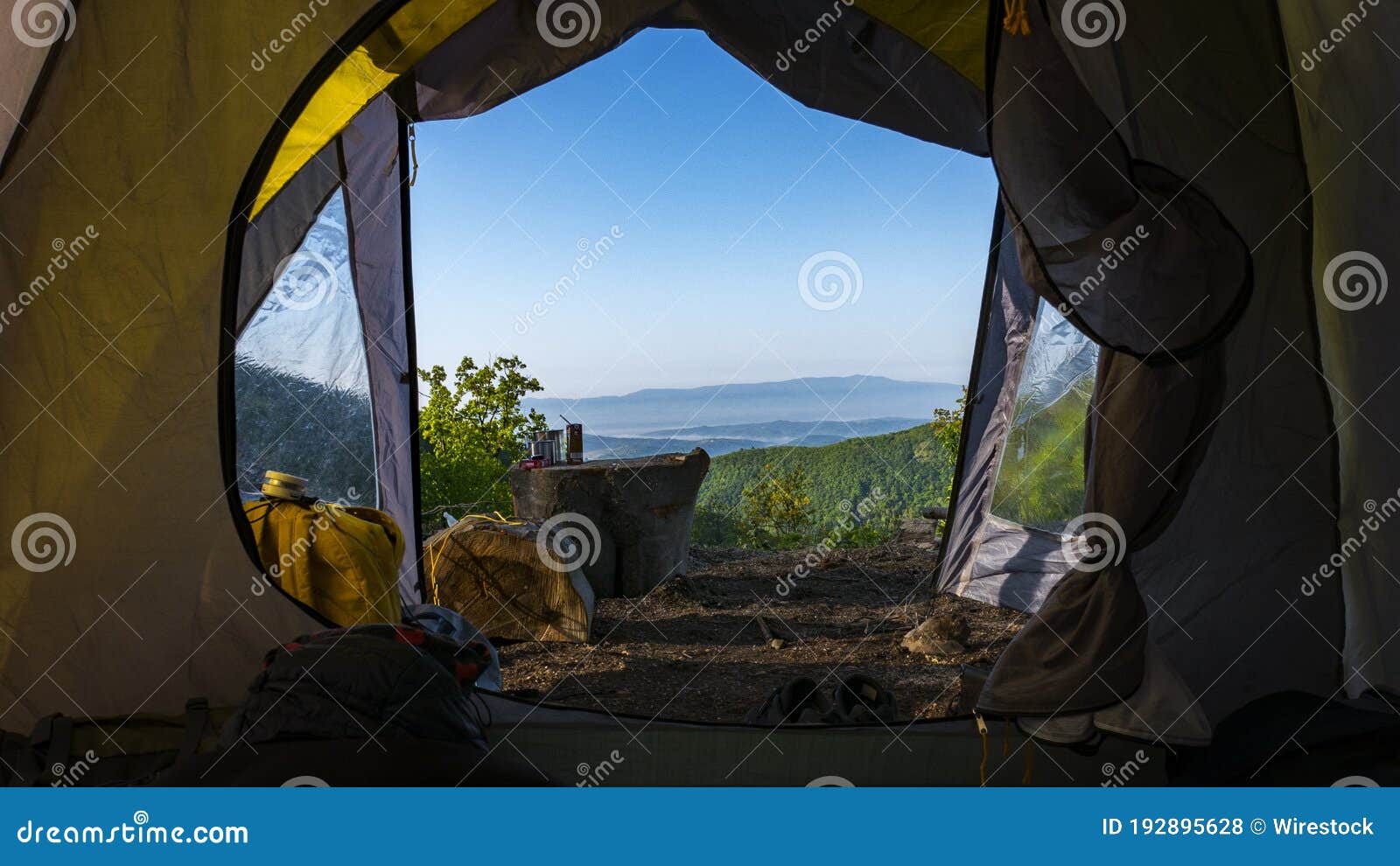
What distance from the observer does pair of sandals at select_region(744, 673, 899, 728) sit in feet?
7.05

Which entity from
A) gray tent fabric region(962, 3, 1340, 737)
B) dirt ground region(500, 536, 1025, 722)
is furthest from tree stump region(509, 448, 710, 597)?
gray tent fabric region(962, 3, 1340, 737)

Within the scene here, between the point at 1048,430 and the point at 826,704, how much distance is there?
1.94m

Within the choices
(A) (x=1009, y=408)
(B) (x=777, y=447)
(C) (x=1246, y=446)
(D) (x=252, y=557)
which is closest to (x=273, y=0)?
(D) (x=252, y=557)

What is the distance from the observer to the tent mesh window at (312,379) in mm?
2945

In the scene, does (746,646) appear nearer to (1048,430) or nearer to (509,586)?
(509,586)

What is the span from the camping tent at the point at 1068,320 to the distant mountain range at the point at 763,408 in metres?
9.39

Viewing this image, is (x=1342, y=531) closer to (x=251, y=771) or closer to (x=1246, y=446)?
(x=1246, y=446)

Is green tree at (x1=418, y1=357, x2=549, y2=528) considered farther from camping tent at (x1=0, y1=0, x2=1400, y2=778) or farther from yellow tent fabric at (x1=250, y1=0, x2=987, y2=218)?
camping tent at (x1=0, y1=0, x2=1400, y2=778)

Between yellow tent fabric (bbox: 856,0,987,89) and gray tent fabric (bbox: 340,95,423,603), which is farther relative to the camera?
gray tent fabric (bbox: 340,95,423,603)

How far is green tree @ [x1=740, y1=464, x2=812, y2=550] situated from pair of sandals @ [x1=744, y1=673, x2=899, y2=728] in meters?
4.63

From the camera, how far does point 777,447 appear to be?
31.0 feet

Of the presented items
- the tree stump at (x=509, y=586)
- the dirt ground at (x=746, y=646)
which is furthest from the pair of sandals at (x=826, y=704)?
the tree stump at (x=509, y=586)

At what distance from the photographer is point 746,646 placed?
139 inches

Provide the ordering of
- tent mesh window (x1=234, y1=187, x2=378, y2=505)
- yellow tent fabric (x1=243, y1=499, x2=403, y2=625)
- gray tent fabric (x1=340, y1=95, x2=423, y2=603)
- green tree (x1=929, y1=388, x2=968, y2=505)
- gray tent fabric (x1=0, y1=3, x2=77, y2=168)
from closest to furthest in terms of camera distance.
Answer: gray tent fabric (x1=0, y1=3, x2=77, y2=168) < yellow tent fabric (x1=243, y1=499, x2=403, y2=625) < tent mesh window (x1=234, y1=187, x2=378, y2=505) < gray tent fabric (x1=340, y1=95, x2=423, y2=603) < green tree (x1=929, y1=388, x2=968, y2=505)
